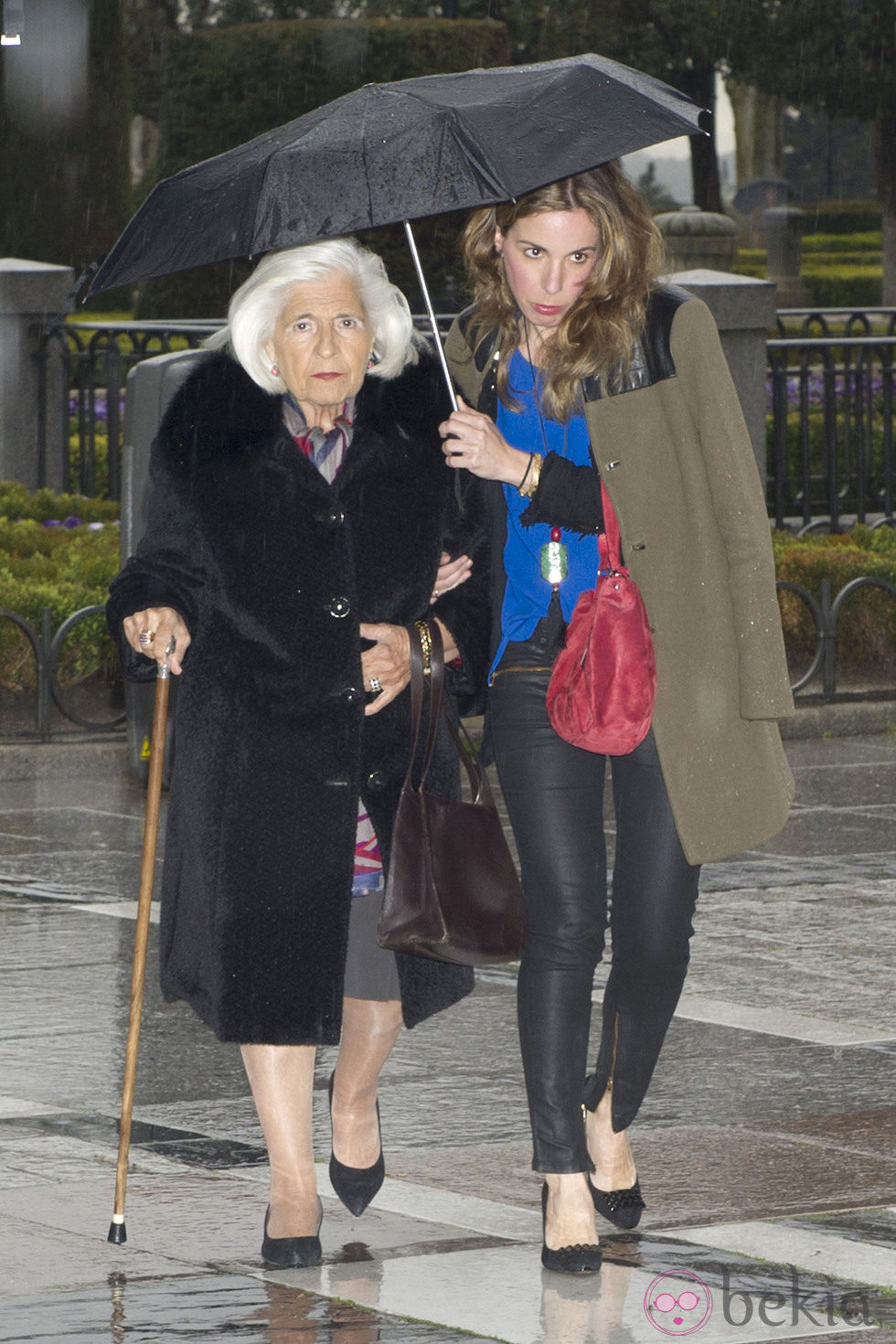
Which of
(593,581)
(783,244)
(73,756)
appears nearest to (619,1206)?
(593,581)

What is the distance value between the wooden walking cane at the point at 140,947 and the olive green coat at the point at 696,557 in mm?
869

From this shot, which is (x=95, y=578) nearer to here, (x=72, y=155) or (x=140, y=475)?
(x=140, y=475)

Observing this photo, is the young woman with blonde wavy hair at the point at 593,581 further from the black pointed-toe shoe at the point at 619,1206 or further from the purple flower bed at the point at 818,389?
the purple flower bed at the point at 818,389

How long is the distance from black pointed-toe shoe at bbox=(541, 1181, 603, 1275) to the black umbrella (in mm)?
1653

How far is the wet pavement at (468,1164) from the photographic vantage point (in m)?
4.14

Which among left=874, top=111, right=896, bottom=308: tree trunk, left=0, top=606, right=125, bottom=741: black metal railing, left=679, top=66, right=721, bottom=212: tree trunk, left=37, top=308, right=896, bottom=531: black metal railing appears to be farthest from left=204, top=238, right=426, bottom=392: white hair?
left=874, top=111, right=896, bottom=308: tree trunk

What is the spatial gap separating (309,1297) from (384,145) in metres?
1.96

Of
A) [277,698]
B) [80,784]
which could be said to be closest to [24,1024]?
[277,698]

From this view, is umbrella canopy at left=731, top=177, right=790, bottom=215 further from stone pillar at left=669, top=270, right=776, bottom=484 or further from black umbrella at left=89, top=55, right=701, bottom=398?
black umbrella at left=89, top=55, right=701, bottom=398

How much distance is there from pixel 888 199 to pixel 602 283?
137 ft

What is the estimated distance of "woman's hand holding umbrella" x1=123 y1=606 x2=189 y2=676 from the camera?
4586 millimetres

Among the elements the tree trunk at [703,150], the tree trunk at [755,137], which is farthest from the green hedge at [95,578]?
the tree trunk at [755,137]

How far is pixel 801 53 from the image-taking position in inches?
1444

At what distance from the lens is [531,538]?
463cm
